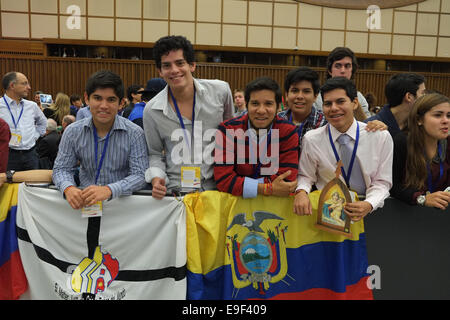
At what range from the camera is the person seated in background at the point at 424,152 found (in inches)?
69.6

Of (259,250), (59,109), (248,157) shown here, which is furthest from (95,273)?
(59,109)

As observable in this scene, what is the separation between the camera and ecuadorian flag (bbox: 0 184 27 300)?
Answer: 5.88 ft

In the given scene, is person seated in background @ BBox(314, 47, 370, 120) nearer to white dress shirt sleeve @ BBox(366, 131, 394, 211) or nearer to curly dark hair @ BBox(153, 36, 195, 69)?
white dress shirt sleeve @ BBox(366, 131, 394, 211)

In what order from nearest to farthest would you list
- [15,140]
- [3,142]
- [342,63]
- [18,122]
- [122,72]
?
[3,142] → [342,63] → [15,140] → [18,122] → [122,72]

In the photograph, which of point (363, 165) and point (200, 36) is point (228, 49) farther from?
point (363, 165)

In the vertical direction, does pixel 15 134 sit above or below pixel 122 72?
below

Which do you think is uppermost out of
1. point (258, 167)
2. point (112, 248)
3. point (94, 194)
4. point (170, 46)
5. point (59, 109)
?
point (170, 46)

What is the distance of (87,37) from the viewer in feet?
34.1

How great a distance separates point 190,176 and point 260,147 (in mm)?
412

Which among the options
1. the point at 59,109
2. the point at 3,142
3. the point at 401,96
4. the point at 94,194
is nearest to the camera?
the point at 94,194

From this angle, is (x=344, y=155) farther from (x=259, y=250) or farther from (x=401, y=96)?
(x=401, y=96)

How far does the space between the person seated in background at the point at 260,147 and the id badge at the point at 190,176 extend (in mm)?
106

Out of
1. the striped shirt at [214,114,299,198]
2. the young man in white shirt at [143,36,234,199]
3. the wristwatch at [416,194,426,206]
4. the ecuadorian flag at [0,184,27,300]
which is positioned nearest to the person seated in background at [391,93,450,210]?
the wristwatch at [416,194,426,206]

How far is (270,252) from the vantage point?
66.9 inches
